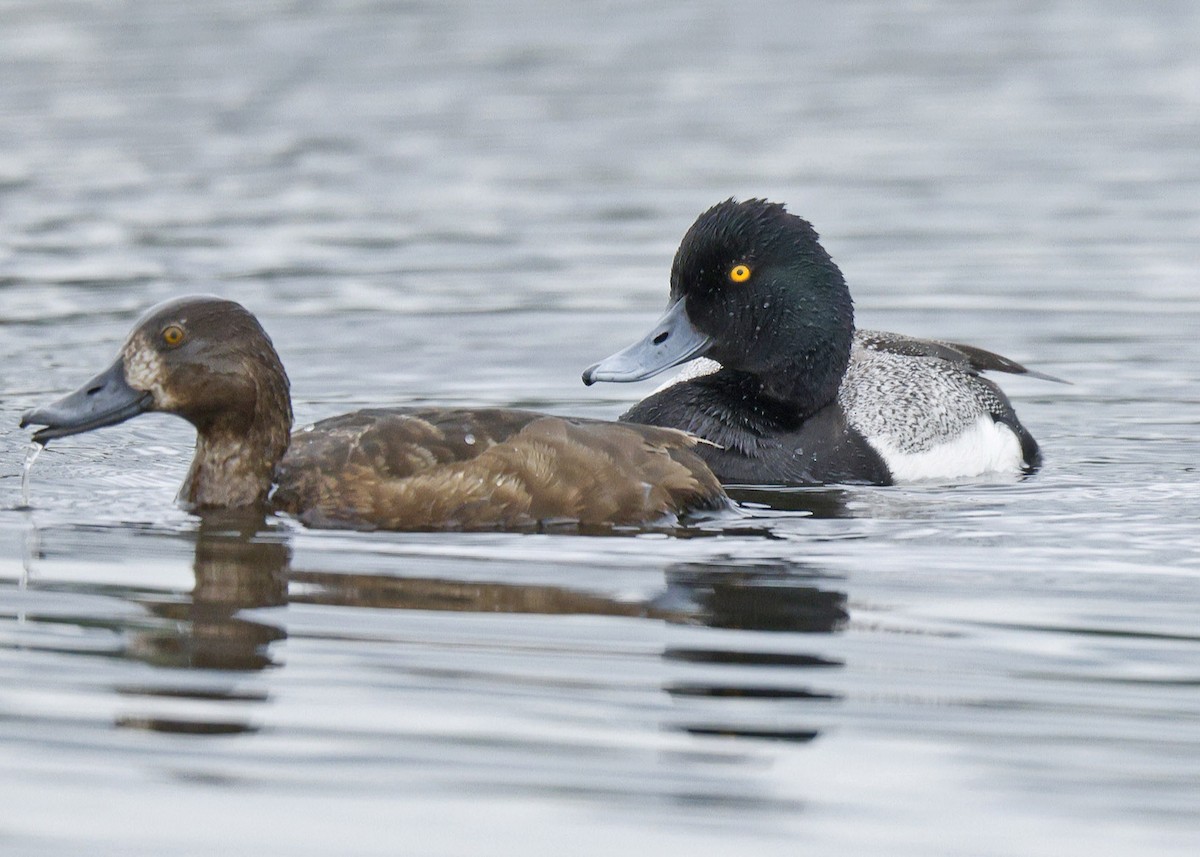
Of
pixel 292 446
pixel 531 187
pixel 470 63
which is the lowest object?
pixel 292 446

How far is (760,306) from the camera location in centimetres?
823

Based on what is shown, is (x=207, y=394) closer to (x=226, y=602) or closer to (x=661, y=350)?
(x=226, y=602)

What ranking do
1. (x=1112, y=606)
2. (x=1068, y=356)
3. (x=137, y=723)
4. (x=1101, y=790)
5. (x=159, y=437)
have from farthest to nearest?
Answer: (x=1068, y=356)
(x=159, y=437)
(x=1112, y=606)
(x=137, y=723)
(x=1101, y=790)

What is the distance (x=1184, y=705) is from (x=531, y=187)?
968cm

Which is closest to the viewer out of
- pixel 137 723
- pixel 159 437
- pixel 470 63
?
pixel 137 723

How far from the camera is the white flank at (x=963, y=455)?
813cm

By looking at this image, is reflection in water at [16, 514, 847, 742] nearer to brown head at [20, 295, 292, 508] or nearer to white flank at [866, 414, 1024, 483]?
brown head at [20, 295, 292, 508]

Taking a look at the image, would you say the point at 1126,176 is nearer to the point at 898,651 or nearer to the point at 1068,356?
the point at 1068,356

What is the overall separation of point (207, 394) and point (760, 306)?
2.31m

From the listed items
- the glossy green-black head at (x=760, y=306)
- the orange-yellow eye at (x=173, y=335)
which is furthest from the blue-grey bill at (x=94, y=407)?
the glossy green-black head at (x=760, y=306)

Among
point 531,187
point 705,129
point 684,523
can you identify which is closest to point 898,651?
point 684,523

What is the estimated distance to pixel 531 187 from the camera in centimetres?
1420

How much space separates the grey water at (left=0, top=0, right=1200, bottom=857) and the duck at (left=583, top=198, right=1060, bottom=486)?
1.26 feet

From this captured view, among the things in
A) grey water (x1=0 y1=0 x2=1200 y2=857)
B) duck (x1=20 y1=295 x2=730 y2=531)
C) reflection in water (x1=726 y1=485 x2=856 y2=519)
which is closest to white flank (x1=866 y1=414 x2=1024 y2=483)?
grey water (x1=0 y1=0 x2=1200 y2=857)
